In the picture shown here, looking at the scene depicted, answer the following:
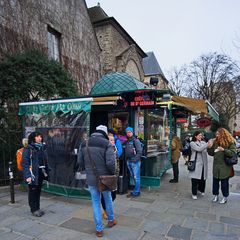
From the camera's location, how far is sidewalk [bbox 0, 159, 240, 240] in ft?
A: 13.6

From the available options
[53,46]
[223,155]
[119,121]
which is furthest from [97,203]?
[53,46]

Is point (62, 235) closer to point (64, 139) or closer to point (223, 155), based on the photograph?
point (64, 139)

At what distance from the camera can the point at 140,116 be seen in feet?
25.3

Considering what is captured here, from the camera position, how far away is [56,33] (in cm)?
1552

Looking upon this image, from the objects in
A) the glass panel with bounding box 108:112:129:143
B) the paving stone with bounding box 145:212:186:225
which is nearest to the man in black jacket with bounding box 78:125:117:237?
the paving stone with bounding box 145:212:186:225

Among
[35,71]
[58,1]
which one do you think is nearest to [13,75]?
[35,71]

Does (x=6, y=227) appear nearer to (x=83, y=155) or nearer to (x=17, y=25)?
(x=83, y=155)

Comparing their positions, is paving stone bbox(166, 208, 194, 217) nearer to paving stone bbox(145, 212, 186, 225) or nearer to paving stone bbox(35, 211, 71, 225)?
paving stone bbox(145, 212, 186, 225)

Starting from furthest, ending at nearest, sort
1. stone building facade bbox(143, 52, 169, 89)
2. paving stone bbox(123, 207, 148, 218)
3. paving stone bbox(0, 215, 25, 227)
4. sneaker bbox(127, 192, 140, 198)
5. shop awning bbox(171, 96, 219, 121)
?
stone building facade bbox(143, 52, 169, 89), shop awning bbox(171, 96, 219, 121), sneaker bbox(127, 192, 140, 198), paving stone bbox(123, 207, 148, 218), paving stone bbox(0, 215, 25, 227)

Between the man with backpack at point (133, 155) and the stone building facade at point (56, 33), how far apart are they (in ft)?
25.8

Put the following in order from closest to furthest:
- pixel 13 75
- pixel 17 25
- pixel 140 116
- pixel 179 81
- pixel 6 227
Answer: pixel 6 227 → pixel 140 116 → pixel 13 75 → pixel 17 25 → pixel 179 81

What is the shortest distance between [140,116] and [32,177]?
3980mm

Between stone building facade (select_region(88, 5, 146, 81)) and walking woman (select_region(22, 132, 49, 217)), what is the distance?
17218 mm

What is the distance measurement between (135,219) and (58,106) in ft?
10.5
